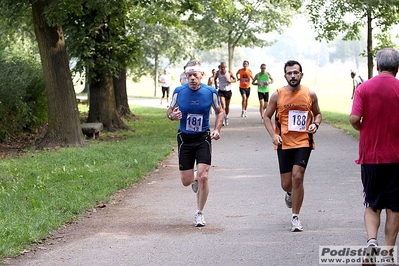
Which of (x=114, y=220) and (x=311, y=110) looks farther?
(x=114, y=220)

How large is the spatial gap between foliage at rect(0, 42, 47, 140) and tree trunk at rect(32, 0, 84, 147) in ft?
5.94

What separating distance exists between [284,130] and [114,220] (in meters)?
2.43

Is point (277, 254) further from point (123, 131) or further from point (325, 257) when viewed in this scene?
point (123, 131)

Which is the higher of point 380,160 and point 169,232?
point 380,160

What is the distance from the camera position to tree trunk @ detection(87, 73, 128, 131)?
22.9 metres

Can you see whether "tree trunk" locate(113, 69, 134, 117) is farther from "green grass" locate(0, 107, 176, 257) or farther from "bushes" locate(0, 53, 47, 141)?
"green grass" locate(0, 107, 176, 257)

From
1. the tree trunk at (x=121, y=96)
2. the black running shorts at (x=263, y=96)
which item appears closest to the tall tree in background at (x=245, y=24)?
the tree trunk at (x=121, y=96)

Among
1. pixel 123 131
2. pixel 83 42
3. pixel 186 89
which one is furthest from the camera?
pixel 123 131

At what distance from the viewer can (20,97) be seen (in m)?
20.4

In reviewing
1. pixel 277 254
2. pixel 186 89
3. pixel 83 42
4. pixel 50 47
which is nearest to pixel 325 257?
pixel 277 254

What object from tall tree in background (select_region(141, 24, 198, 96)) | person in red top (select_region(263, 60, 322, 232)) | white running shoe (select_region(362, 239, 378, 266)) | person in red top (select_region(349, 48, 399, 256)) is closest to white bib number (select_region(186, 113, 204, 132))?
person in red top (select_region(263, 60, 322, 232))

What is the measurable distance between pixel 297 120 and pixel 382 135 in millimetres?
1955

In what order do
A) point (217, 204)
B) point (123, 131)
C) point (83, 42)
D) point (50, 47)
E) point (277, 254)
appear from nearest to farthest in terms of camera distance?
point (277, 254) < point (217, 204) < point (50, 47) < point (83, 42) < point (123, 131)

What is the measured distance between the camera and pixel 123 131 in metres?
22.8
